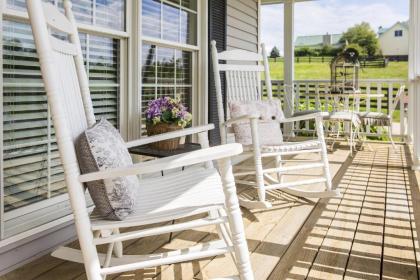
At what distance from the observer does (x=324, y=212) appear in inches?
108

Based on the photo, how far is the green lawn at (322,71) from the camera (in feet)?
53.4

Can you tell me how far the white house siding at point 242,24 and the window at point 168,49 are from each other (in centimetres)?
86

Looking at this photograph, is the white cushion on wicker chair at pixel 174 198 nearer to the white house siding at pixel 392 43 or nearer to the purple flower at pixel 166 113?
the purple flower at pixel 166 113

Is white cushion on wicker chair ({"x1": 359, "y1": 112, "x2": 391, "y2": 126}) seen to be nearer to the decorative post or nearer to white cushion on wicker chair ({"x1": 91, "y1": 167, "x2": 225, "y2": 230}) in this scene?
white cushion on wicker chair ({"x1": 91, "y1": 167, "x2": 225, "y2": 230})

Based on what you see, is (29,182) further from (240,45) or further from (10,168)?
(240,45)

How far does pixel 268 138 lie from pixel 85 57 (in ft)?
4.97

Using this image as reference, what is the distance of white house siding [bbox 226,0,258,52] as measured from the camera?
4336 millimetres

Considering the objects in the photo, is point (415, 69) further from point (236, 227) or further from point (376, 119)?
point (236, 227)

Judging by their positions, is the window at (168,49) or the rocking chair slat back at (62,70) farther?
the window at (168,49)

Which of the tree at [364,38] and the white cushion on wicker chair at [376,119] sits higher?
the tree at [364,38]

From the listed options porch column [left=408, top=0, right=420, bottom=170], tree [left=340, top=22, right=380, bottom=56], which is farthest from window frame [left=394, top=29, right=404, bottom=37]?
porch column [left=408, top=0, right=420, bottom=170]

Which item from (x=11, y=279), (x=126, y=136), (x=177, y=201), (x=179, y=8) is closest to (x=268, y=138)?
(x=126, y=136)

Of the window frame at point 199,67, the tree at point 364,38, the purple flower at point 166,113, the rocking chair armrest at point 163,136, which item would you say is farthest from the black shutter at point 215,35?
the tree at point 364,38

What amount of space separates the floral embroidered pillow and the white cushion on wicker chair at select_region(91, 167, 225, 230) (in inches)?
48.9
